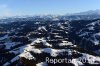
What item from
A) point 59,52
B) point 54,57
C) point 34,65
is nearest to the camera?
point 34,65

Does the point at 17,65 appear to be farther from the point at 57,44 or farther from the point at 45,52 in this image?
the point at 57,44

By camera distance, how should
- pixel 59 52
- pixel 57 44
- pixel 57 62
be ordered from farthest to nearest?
1. pixel 57 44
2. pixel 59 52
3. pixel 57 62

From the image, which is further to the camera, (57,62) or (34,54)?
(34,54)

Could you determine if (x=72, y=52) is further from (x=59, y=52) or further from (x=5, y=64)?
(x=5, y=64)

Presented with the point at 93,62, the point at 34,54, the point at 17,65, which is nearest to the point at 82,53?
the point at 93,62

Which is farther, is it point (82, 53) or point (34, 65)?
point (82, 53)

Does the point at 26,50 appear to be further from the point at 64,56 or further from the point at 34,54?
the point at 64,56

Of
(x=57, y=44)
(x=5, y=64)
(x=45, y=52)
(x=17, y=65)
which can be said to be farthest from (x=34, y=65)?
(x=57, y=44)

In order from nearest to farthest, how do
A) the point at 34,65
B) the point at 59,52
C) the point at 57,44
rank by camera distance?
the point at 34,65
the point at 59,52
the point at 57,44

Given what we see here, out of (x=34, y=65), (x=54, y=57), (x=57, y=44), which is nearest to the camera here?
(x=34, y=65)
